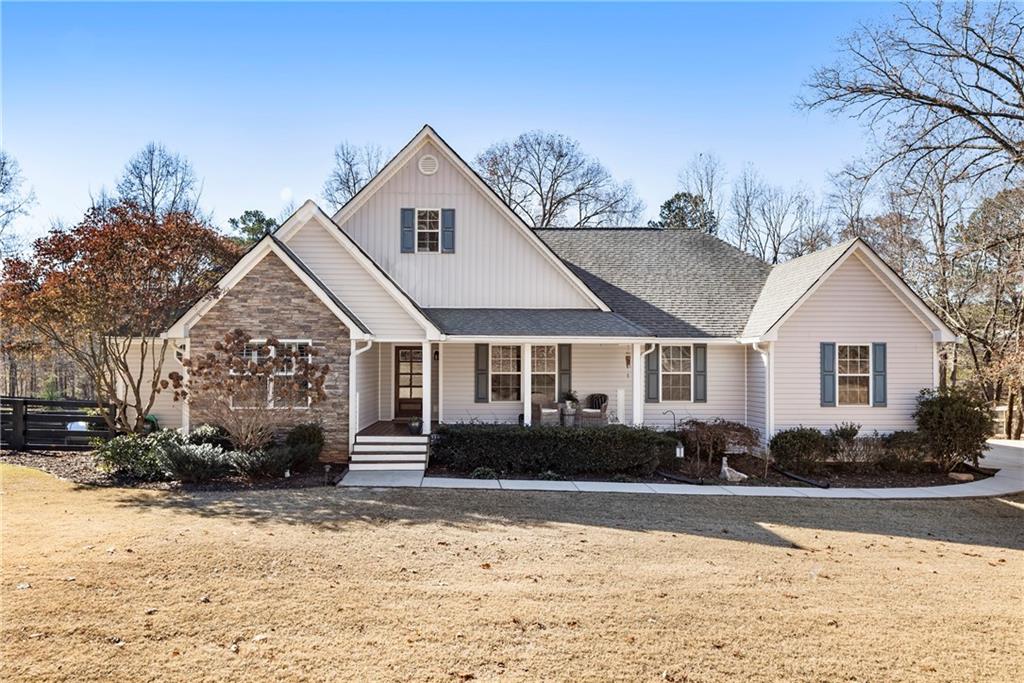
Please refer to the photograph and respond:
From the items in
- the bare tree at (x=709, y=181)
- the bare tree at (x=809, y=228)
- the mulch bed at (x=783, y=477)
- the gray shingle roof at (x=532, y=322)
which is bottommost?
the mulch bed at (x=783, y=477)

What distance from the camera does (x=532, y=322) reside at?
15297 mm

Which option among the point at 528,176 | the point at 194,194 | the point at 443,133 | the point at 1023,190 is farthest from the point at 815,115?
the point at 194,194

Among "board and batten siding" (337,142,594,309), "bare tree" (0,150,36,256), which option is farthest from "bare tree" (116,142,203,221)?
"board and batten siding" (337,142,594,309)

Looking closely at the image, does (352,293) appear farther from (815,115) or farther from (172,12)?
(815,115)

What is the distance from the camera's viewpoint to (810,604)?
5996mm

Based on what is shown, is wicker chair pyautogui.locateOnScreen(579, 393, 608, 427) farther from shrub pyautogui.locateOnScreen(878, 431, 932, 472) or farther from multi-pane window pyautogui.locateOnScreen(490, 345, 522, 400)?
shrub pyautogui.locateOnScreen(878, 431, 932, 472)

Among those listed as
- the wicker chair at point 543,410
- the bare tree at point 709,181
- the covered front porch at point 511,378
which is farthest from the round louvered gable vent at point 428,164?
the bare tree at point 709,181

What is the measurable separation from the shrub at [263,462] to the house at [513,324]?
145cm

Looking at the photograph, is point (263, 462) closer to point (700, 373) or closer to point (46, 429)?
→ point (46, 429)

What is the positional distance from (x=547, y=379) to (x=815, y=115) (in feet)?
35.9

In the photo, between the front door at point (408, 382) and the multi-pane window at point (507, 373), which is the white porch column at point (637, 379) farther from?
the front door at point (408, 382)

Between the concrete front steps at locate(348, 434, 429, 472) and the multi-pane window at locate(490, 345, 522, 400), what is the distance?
123 inches

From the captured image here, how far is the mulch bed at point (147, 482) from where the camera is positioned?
11367 mm

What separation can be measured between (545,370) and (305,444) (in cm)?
640
